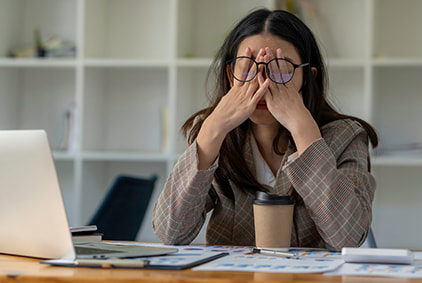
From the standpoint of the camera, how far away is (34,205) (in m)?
0.98

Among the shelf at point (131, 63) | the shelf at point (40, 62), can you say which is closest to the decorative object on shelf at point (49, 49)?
the shelf at point (40, 62)

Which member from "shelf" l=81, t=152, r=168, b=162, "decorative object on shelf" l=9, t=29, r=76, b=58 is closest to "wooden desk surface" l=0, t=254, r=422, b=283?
"shelf" l=81, t=152, r=168, b=162

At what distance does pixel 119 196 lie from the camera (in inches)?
89.1

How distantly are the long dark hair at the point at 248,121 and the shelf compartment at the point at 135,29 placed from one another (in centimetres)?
166

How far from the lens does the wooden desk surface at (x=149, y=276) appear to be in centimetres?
81

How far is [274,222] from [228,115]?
0.31m

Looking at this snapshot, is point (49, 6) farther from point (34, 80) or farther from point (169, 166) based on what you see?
point (169, 166)

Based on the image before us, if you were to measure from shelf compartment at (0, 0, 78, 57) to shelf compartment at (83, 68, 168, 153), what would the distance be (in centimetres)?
35

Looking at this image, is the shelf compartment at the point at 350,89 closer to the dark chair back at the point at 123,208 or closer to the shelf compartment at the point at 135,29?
the shelf compartment at the point at 135,29

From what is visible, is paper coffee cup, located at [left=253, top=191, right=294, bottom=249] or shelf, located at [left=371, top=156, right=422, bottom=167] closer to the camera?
paper coffee cup, located at [left=253, top=191, right=294, bottom=249]

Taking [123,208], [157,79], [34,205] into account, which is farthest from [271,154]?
[157,79]

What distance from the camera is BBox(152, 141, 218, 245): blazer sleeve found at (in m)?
1.32

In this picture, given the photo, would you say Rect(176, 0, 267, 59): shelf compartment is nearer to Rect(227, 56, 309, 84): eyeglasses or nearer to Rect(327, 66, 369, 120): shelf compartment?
Rect(327, 66, 369, 120): shelf compartment

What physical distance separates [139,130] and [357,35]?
4.11 ft
